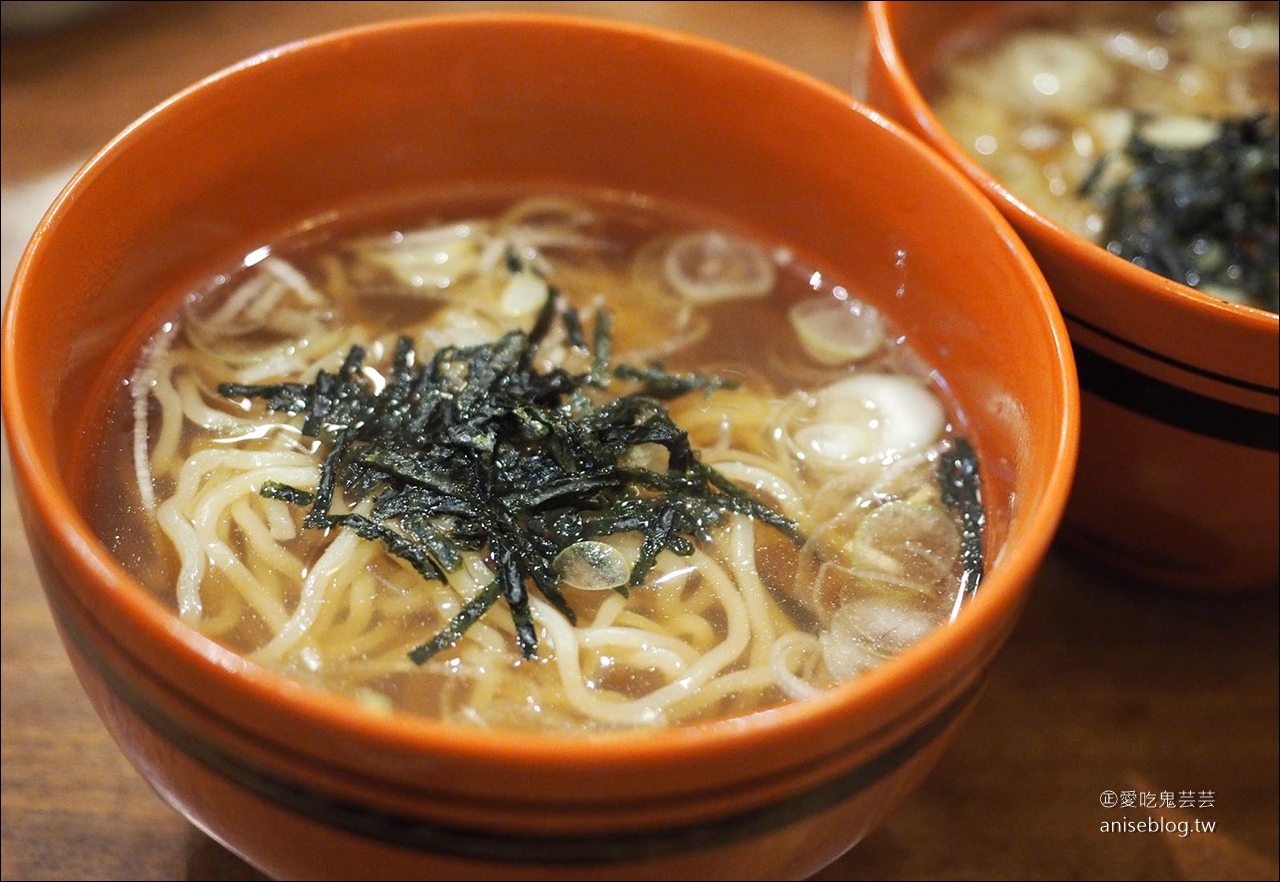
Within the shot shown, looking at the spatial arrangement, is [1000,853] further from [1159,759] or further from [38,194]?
[38,194]

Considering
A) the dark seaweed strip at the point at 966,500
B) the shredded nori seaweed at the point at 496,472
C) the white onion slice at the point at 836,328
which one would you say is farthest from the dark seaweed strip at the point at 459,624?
the white onion slice at the point at 836,328

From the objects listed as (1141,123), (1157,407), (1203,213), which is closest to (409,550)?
(1157,407)

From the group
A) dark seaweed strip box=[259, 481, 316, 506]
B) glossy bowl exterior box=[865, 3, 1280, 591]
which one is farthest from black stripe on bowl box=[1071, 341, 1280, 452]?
dark seaweed strip box=[259, 481, 316, 506]

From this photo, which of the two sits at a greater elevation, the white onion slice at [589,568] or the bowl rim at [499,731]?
the bowl rim at [499,731]

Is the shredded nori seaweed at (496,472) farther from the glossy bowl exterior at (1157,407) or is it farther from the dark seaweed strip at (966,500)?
the glossy bowl exterior at (1157,407)

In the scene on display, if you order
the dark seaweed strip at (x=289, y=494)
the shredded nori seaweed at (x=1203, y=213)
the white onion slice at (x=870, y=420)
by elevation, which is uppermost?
the dark seaweed strip at (x=289, y=494)
